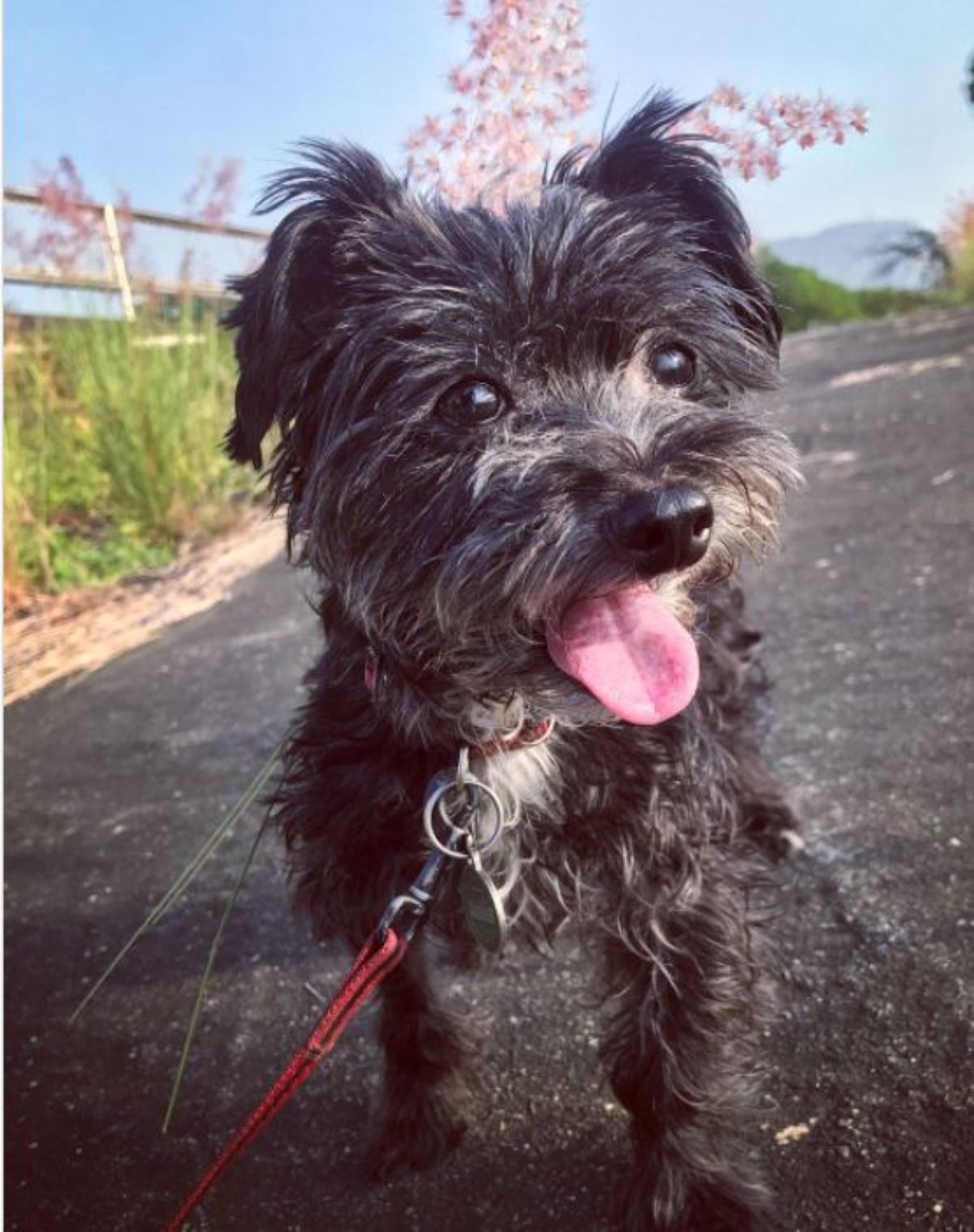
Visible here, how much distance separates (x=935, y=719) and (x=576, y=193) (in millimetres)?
2169

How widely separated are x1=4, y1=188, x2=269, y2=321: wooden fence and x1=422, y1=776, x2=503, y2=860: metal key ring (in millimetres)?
4497

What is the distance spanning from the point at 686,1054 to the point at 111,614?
505 centimetres

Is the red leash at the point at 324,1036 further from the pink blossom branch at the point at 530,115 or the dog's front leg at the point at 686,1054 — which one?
the pink blossom branch at the point at 530,115

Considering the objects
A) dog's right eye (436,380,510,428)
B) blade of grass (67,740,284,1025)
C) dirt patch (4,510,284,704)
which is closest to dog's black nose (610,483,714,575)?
dog's right eye (436,380,510,428)

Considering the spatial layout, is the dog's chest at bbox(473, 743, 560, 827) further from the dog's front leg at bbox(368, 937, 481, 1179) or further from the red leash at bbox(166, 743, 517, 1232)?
the dog's front leg at bbox(368, 937, 481, 1179)

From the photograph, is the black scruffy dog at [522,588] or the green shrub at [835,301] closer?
the black scruffy dog at [522,588]

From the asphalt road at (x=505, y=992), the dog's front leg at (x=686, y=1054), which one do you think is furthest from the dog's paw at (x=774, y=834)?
the dog's front leg at (x=686, y=1054)

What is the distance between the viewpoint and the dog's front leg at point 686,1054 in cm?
191

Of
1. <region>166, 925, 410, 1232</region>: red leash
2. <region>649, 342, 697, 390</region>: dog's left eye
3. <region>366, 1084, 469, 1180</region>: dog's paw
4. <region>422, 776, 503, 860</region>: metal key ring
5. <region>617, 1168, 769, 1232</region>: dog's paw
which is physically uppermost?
<region>649, 342, 697, 390</region>: dog's left eye

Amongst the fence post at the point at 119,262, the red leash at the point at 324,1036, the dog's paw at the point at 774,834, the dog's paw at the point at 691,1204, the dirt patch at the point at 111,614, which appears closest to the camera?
the red leash at the point at 324,1036

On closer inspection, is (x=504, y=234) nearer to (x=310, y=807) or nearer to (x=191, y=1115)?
(x=310, y=807)

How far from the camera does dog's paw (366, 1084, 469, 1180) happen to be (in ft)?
6.88

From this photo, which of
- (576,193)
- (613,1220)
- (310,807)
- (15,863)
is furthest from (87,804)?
(576,193)

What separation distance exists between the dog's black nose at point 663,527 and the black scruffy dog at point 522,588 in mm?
63
